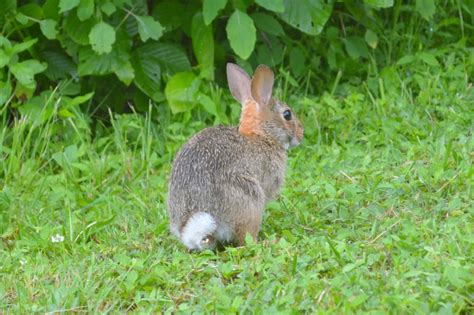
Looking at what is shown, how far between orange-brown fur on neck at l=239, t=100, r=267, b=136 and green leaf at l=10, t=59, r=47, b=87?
1872 mm

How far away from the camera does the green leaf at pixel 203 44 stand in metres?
7.43

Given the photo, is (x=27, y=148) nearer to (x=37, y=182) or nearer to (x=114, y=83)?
(x=37, y=182)

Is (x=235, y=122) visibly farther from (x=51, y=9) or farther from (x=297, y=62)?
(x=51, y=9)

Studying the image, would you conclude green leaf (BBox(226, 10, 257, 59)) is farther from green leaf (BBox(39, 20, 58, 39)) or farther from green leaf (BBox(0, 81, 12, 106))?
green leaf (BBox(0, 81, 12, 106))

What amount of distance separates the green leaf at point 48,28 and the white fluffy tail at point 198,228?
257 cm

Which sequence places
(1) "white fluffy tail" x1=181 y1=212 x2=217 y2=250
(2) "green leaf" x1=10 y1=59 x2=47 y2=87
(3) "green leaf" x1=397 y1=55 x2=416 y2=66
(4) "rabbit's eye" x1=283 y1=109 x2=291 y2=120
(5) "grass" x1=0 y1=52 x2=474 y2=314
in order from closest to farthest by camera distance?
(5) "grass" x1=0 y1=52 x2=474 y2=314 → (1) "white fluffy tail" x1=181 y1=212 x2=217 y2=250 → (4) "rabbit's eye" x1=283 y1=109 x2=291 y2=120 → (2) "green leaf" x1=10 y1=59 x2=47 y2=87 → (3) "green leaf" x1=397 y1=55 x2=416 y2=66

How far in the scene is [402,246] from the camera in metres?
4.64

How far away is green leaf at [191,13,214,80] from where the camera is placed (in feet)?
24.4

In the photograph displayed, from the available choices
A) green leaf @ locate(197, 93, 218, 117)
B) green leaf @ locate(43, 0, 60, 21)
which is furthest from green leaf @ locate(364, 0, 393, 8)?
green leaf @ locate(43, 0, 60, 21)

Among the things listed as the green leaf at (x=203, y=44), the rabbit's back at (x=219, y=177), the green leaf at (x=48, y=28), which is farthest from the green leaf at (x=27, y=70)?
the rabbit's back at (x=219, y=177)

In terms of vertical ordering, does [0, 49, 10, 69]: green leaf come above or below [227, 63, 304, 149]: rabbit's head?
below

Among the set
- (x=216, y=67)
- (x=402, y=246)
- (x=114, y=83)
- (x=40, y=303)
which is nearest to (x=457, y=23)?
(x=216, y=67)

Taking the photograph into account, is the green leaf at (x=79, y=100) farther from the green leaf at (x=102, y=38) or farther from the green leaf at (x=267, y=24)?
the green leaf at (x=267, y=24)

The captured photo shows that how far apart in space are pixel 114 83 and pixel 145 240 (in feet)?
9.19
